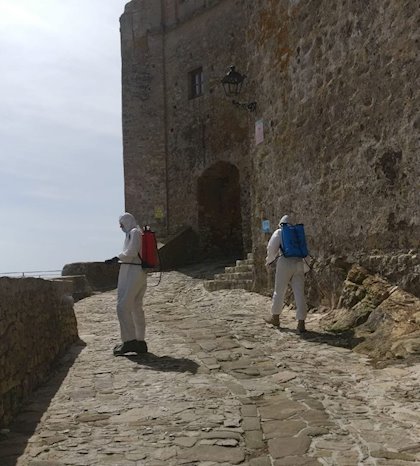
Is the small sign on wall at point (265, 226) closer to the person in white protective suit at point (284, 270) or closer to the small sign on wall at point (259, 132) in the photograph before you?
the small sign on wall at point (259, 132)

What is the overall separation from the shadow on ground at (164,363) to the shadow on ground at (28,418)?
81 cm

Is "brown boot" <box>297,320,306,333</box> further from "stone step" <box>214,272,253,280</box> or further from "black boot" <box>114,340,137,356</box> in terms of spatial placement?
"stone step" <box>214,272,253,280</box>

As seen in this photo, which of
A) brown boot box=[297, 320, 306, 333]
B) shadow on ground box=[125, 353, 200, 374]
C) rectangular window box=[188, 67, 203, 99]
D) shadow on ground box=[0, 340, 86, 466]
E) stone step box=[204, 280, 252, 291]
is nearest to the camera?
shadow on ground box=[0, 340, 86, 466]

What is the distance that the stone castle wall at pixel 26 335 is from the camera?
14.4ft

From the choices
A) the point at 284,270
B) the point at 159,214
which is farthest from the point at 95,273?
the point at 284,270

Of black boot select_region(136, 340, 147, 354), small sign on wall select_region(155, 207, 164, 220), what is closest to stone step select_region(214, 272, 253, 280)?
black boot select_region(136, 340, 147, 354)

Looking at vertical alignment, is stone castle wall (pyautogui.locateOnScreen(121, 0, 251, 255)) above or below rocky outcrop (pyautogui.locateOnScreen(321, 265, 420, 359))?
above

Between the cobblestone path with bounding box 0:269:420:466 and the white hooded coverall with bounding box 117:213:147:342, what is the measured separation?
357 millimetres

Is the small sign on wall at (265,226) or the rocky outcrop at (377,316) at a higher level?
the small sign on wall at (265,226)

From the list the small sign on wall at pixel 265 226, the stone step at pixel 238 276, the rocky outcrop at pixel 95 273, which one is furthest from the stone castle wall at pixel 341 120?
the rocky outcrop at pixel 95 273

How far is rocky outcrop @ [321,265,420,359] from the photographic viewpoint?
5.87 metres

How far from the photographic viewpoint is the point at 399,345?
5.75m

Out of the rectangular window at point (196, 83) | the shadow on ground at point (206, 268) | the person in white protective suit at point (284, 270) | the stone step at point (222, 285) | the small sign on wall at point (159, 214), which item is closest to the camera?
the person in white protective suit at point (284, 270)

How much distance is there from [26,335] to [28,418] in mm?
1009
